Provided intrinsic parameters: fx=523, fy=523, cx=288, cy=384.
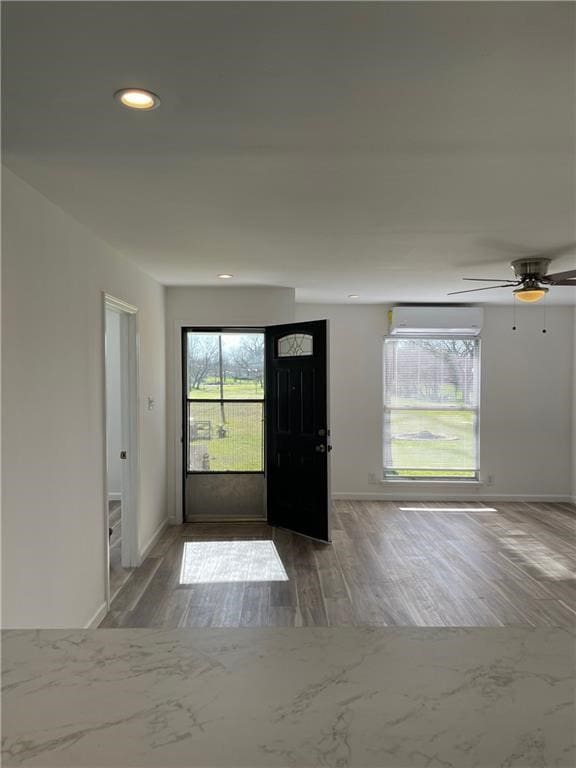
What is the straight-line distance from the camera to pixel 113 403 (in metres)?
6.75

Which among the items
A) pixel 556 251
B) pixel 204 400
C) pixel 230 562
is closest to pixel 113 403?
pixel 204 400

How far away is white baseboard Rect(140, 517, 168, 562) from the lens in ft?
14.9

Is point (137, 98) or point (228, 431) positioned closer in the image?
point (137, 98)

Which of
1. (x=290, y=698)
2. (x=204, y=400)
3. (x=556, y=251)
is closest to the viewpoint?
(x=290, y=698)

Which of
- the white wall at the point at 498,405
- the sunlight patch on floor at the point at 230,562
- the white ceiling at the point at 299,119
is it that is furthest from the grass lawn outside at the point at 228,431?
the white ceiling at the point at 299,119

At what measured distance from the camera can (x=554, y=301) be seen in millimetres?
6344

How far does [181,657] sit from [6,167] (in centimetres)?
209

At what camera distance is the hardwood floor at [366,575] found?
11.2 feet

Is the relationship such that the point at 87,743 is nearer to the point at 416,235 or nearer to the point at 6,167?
the point at 6,167

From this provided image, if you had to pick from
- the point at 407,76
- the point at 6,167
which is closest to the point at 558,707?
the point at 407,76

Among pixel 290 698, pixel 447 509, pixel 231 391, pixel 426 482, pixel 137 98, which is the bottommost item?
pixel 447 509

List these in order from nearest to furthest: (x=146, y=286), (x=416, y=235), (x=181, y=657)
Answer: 1. (x=181, y=657)
2. (x=416, y=235)
3. (x=146, y=286)

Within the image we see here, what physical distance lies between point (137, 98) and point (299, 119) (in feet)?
1.69

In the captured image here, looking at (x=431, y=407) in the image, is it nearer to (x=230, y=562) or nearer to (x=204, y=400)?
(x=204, y=400)
